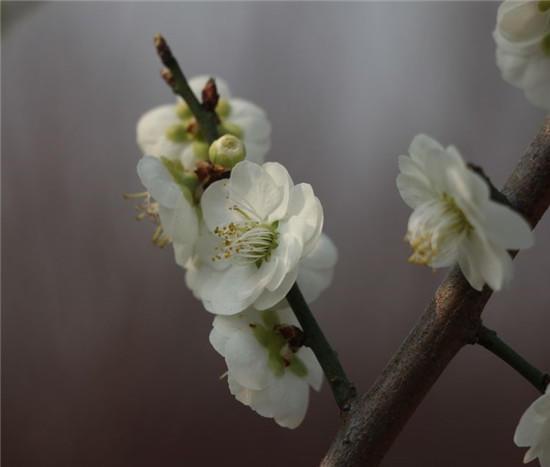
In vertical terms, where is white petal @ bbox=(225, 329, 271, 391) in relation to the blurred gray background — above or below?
above

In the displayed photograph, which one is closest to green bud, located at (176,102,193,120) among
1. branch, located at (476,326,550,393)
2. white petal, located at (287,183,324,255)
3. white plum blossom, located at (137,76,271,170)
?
white plum blossom, located at (137,76,271,170)

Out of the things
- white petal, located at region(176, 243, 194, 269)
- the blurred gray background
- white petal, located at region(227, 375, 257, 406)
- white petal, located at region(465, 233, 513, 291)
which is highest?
white petal, located at region(176, 243, 194, 269)

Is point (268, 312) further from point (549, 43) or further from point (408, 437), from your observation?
point (408, 437)

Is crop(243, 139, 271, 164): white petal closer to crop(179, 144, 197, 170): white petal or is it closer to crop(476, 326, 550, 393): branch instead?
crop(179, 144, 197, 170): white petal

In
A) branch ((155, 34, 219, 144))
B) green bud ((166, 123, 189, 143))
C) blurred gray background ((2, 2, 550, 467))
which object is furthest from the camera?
blurred gray background ((2, 2, 550, 467))

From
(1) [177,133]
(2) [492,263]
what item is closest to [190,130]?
(1) [177,133]
